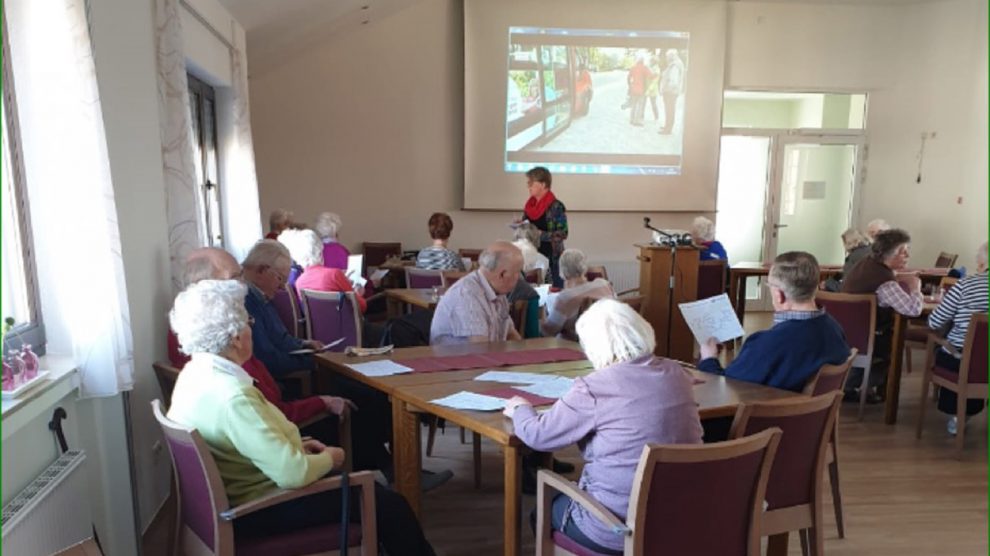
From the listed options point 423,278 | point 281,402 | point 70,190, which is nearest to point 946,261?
point 423,278

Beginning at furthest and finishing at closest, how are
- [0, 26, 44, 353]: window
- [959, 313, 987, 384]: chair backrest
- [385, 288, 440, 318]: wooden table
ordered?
[385, 288, 440, 318]: wooden table
[959, 313, 987, 384]: chair backrest
[0, 26, 44, 353]: window

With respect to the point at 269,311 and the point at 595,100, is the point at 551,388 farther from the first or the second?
the point at 595,100

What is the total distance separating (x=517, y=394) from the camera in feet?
7.69

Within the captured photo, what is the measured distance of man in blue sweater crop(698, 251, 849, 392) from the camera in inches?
98.0

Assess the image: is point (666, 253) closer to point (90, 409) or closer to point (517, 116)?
point (517, 116)

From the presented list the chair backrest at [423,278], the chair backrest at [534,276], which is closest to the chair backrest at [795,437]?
the chair backrest at [534,276]

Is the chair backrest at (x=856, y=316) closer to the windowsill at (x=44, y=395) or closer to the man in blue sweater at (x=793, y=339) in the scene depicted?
the man in blue sweater at (x=793, y=339)

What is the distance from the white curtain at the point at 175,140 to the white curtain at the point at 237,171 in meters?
2.04

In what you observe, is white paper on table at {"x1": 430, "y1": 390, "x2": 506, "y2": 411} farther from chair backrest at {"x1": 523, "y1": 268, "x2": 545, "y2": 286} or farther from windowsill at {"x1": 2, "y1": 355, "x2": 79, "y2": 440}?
chair backrest at {"x1": 523, "y1": 268, "x2": 545, "y2": 286}

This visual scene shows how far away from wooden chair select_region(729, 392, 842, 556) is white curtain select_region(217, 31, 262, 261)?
169 inches

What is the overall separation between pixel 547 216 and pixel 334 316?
9.06ft

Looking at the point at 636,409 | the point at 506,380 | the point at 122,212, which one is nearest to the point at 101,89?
the point at 122,212

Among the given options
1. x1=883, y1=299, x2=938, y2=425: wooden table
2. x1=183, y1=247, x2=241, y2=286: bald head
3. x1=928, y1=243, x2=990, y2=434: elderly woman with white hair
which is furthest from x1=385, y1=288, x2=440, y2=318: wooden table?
x1=928, y1=243, x2=990, y2=434: elderly woman with white hair

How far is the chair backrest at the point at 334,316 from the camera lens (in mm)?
3820
